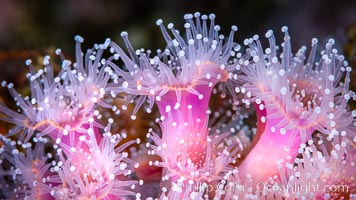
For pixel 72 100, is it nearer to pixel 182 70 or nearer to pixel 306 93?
pixel 182 70

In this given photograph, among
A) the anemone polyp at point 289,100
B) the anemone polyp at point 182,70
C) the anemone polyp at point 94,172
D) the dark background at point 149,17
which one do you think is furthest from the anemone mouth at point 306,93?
the dark background at point 149,17

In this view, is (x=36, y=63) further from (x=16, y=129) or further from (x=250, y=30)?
(x=250, y=30)

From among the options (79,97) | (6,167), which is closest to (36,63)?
(6,167)

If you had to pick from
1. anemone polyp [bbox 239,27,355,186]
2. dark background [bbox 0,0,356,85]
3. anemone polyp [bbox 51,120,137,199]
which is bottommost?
anemone polyp [bbox 51,120,137,199]

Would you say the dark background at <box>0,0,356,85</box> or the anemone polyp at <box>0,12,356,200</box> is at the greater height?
the dark background at <box>0,0,356,85</box>

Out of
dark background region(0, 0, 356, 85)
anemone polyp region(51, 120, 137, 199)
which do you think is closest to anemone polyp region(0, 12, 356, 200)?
anemone polyp region(51, 120, 137, 199)

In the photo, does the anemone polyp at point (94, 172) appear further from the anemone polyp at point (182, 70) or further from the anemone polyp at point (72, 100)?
the anemone polyp at point (182, 70)

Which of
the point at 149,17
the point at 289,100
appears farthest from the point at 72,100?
the point at 149,17

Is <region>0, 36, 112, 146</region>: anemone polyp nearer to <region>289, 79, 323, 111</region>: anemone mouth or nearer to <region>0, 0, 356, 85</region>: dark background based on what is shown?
<region>289, 79, 323, 111</region>: anemone mouth
